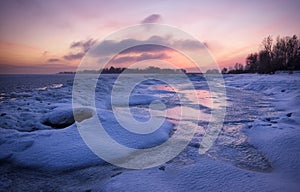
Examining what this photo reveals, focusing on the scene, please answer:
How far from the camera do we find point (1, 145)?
14.1 ft

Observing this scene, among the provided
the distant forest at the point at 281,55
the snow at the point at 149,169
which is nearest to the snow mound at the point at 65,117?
the snow at the point at 149,169

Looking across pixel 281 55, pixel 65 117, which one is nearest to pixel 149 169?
pixel 65 117

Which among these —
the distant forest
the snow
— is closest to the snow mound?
the snow

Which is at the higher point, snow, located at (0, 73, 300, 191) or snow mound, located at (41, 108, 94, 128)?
snow mound, located at (41, 108, 94, 128)

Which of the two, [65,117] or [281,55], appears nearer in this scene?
[65,117]

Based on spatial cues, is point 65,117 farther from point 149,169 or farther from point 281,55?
point 281,55

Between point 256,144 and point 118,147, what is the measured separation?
3498mm

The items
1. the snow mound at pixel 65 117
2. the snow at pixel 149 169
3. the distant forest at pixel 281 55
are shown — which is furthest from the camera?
the distant forest at pixel 281 55

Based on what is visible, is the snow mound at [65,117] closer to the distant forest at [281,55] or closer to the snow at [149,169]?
the snow at [149,169]

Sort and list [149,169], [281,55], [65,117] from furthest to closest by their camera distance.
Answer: [281,55] < [65,117] < [149,169]

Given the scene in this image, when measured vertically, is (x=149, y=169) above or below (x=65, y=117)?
below

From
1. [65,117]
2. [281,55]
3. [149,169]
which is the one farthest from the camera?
[281,55]

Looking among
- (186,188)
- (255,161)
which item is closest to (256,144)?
(255,161)

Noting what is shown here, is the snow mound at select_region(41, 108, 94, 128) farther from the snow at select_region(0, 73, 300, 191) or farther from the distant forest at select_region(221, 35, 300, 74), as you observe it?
the distant forest at select_region(221, 35, 300, 74)
